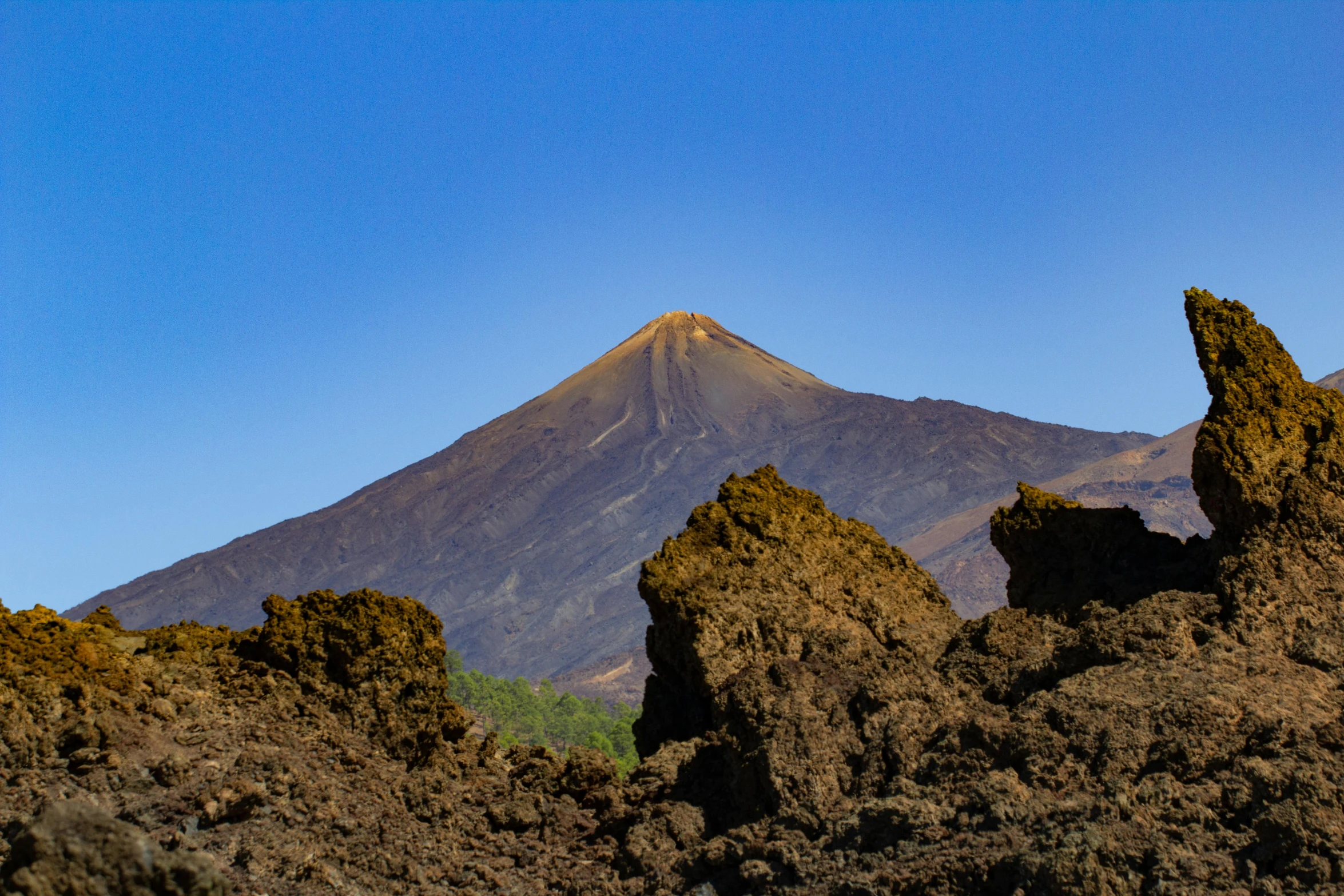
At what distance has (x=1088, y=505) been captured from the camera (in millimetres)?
169875

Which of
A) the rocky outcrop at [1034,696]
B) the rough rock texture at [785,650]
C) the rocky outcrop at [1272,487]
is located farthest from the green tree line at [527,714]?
the rocky outcrop at [1272,487]

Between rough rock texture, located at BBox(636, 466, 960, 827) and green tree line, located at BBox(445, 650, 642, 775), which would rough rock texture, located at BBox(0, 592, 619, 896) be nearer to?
rough rock texture, located at BBox(636, 466, 960, 827)

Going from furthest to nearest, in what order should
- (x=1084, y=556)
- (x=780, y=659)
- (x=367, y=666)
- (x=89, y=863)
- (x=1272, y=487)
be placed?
1. (x=1084, y=556)
2. (x=367, y=666)
3. (x=780, y=659)
4. (x=1272, y=487)
5. (x=89, y=863)

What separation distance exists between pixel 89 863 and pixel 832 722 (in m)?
6.97

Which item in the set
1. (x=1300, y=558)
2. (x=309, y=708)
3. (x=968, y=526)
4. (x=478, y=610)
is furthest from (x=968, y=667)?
(x=478, y=610)

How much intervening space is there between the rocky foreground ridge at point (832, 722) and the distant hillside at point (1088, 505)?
13415 centimetres

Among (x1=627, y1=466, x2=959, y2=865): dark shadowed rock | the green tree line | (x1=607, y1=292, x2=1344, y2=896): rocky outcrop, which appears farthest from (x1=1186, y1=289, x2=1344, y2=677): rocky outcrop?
the green tree line

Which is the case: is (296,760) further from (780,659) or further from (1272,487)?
(1272,487)

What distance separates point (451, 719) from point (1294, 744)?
25.8 feet

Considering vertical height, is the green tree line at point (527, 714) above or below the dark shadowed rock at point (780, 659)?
below

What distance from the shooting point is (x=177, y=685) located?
13.2 metres

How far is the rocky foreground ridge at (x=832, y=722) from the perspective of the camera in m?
10.1

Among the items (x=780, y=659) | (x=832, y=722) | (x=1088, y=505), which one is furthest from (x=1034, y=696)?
(x=1088, y=505)

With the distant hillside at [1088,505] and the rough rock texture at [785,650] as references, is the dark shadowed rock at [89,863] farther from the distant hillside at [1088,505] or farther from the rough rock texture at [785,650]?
the distant hillside at [1088,505]
